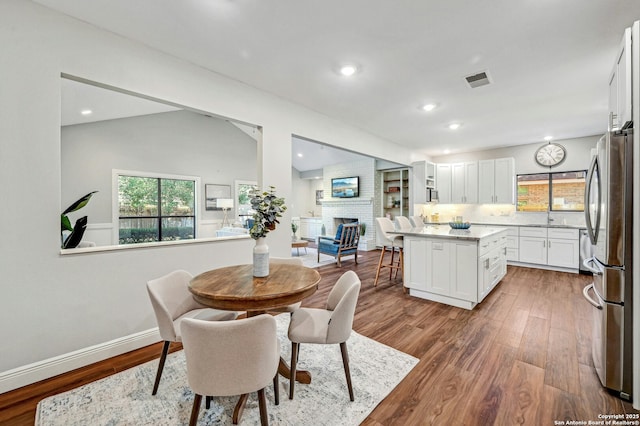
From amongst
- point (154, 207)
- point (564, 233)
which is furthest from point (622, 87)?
point (154, 207)

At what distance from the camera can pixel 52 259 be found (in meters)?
1.97

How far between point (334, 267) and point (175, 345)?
3.61 meters

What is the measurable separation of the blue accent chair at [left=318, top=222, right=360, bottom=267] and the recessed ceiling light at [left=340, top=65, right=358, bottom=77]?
3.20 metres

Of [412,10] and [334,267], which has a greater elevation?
[412,10]

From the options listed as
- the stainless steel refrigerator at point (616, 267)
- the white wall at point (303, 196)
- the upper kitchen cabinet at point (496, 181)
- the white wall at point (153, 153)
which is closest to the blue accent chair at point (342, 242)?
the white wall at point (153, 153)

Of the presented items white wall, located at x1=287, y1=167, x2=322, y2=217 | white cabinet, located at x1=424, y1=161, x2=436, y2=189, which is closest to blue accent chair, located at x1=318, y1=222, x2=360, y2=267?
white cabinet, located at x1=424, y1=161, x2=436, y2=189

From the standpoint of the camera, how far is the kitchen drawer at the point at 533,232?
209 inches

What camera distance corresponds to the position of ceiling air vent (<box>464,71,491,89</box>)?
2910mm

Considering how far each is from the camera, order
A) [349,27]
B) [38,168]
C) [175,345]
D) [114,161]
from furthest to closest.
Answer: [114,161]
[175,345]
[349,27]
[38,168]

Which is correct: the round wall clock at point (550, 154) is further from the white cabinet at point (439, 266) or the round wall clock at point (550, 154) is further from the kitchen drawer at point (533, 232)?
the white cabinet at point (439, 266)

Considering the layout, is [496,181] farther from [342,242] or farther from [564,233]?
[342,242]

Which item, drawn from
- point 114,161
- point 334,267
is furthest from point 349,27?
point 114,161

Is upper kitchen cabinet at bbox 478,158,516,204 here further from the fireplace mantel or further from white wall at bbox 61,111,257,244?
white wall at bbox 61,111,257,244

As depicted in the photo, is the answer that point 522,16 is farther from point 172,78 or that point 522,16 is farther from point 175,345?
point 175,345
